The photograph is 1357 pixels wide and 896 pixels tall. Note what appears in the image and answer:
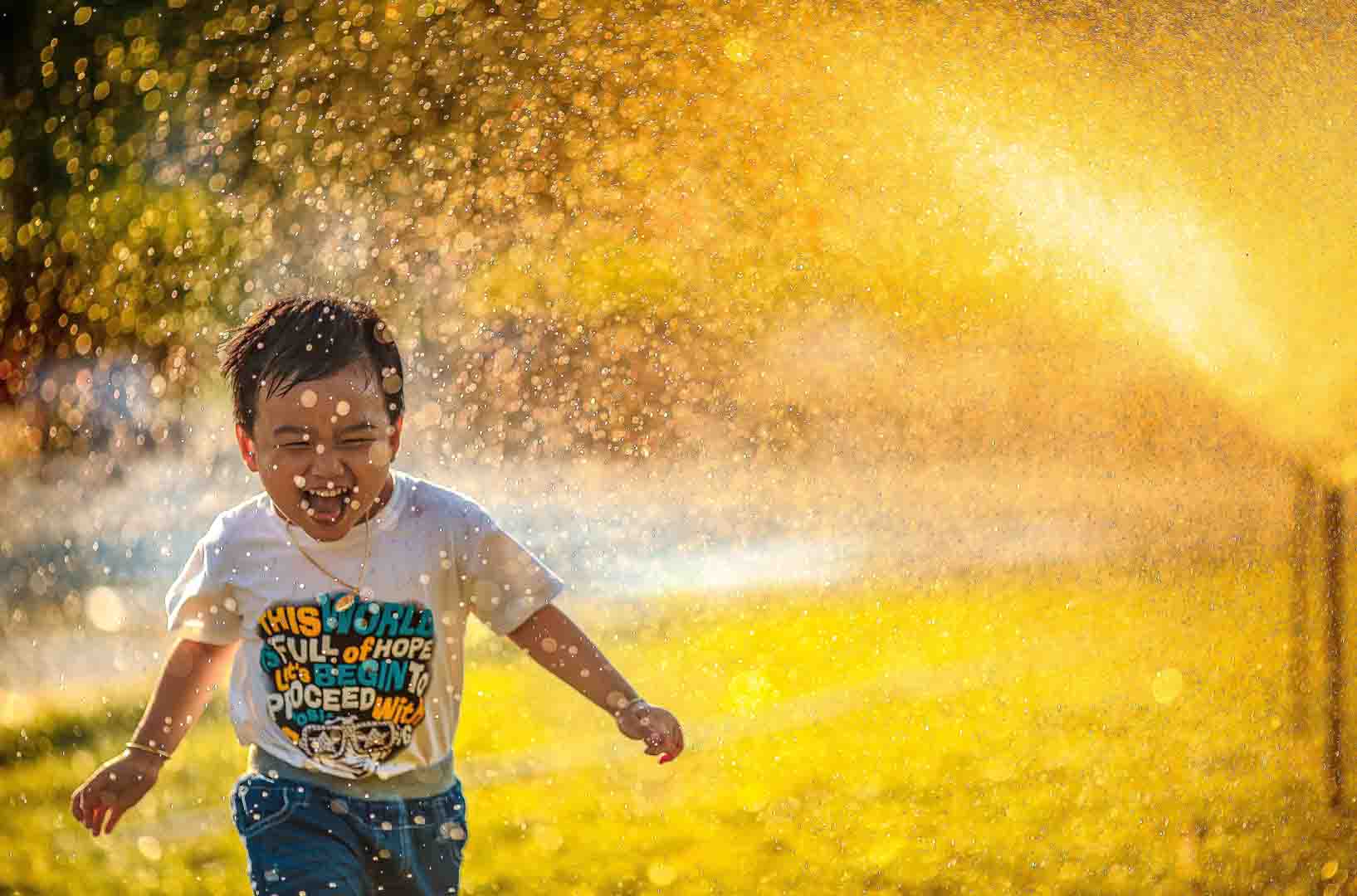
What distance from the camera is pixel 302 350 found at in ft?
6.40

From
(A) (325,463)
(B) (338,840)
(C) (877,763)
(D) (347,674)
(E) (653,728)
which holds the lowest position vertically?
(C) (877,763)

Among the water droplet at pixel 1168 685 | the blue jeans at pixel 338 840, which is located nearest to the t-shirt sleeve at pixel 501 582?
the blue jeans at pixel 338 840

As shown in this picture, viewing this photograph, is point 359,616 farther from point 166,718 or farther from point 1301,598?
point 1301,598

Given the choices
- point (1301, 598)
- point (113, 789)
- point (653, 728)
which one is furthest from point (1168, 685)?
point (113, 789)

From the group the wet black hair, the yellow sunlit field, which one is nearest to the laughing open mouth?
the wet black hair

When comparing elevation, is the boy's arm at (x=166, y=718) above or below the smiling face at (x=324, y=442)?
below

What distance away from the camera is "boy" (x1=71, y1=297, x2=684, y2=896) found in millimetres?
1954

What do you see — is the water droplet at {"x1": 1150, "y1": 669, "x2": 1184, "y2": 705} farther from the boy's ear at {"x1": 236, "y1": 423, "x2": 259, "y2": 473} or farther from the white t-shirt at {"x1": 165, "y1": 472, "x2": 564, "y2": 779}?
the boy's ear at {"x1": 236, "y1": 423, "x2": 259, "y2": 473}

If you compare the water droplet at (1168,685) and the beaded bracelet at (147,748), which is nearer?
the beaded bracelet at (147,748)

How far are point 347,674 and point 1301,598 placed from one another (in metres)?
1.98

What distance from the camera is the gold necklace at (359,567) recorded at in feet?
6.49

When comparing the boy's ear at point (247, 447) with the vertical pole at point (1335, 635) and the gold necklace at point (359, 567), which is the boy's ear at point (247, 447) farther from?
the vertical pole at point (1335, 635)

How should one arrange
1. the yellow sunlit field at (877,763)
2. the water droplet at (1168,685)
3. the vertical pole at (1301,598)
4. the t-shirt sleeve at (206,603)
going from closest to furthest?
the t-shirt sleeve at (206,603), the yellow sunlit field at (877,763), the water droplet at (1168,685), the vertical pole at (1301,598)

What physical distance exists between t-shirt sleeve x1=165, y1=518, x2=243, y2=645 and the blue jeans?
190 millimetres
